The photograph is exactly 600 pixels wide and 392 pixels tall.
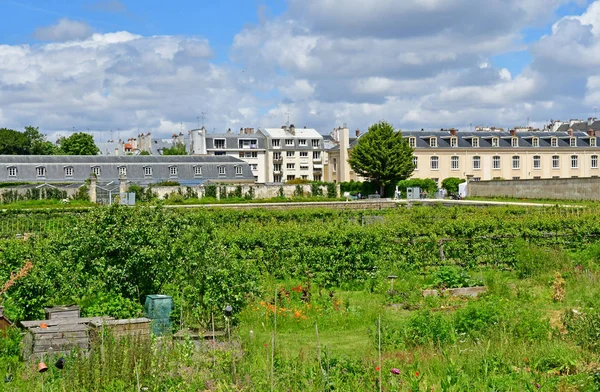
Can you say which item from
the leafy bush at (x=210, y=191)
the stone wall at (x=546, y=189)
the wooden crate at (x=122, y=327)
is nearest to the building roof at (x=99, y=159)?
the leafy bush at (x=210, y=191)

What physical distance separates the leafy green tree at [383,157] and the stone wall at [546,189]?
1174cm

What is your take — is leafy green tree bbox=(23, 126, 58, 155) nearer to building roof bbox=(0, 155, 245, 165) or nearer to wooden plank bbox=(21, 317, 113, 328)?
building roof bbox=(0, 155, 245, 165)

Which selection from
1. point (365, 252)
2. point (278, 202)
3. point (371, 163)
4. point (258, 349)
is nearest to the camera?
point (258, 349)

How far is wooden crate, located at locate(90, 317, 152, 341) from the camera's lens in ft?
32.6

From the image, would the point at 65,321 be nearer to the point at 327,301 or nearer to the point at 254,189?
the point at 327,301

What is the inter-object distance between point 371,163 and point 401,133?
7.02 m

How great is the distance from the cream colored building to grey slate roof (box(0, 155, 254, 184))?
16.5 metres

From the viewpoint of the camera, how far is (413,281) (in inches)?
687

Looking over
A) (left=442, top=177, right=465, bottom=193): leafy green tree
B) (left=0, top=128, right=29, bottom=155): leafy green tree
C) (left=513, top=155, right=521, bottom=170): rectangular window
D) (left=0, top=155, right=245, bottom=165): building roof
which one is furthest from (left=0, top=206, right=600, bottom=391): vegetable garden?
(left=0, top=128, right=29, bottom=155): leafy green tree

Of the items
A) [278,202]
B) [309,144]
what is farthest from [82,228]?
[309,144]

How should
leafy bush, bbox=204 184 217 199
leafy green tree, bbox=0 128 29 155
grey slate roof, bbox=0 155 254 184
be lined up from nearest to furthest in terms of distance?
leafy bush, bbox=204 184 217 199 → grey slate roof, bbox=0 155 254 184 → leafy green tree, bbox=0 128 29 155

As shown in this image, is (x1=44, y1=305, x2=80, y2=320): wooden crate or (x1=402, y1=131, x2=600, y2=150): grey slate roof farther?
(x1=402, y1=131, x2=600, y2=150): grey slate roof

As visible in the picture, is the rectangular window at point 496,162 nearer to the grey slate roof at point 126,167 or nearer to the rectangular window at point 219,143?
the grey slate roof at point 126,167

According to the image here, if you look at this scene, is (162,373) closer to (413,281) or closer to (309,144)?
(413,281)
